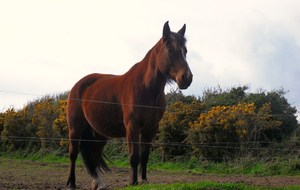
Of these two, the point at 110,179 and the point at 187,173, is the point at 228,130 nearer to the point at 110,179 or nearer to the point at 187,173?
the point at 187,173

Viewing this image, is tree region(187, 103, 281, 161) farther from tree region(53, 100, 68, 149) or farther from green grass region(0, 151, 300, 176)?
tree region(53, 100, 68, 149)

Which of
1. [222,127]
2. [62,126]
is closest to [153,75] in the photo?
[222,127]

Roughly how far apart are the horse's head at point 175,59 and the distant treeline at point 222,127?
17.0 ft

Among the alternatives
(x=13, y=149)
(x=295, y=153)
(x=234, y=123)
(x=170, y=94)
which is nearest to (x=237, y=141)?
(x=234, y=123)

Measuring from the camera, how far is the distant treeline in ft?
44.8

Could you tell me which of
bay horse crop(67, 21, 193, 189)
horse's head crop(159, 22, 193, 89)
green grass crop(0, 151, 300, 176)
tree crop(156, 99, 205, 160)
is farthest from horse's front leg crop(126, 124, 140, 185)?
tree crop(156, 99, 205, 160)

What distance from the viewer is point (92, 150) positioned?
8.81 m

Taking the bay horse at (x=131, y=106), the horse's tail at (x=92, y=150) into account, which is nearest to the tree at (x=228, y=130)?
the horse's tail at (x=92, y=150)

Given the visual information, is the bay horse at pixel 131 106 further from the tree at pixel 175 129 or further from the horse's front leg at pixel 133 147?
the tree at pixel 175 129

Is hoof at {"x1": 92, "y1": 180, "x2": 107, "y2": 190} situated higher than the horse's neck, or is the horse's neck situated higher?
the horse's neck

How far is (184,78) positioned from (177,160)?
851 cm

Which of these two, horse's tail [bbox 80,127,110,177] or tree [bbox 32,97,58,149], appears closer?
horse's tail [bbox 80,127,110,177]

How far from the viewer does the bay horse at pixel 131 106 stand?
7.02m

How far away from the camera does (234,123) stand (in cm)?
1380
